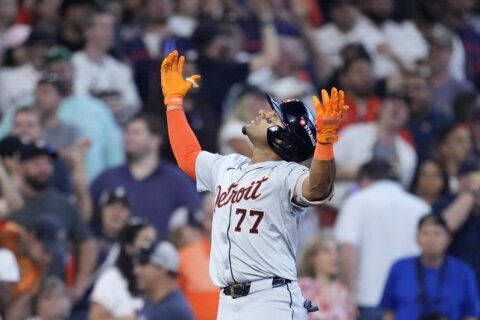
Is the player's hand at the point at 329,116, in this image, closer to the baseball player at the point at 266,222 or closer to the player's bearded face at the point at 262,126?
the baseball player at the point at 266,222

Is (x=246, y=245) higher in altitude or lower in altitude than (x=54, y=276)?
higher

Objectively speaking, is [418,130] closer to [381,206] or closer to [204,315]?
[381,206]

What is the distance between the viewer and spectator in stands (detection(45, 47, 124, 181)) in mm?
11664

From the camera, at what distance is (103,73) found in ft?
41.1

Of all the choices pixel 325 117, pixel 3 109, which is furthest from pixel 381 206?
pixel 325 117

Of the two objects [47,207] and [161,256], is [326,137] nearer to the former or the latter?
[161,256]

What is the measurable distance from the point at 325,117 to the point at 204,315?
13.7ft

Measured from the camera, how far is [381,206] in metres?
10.6

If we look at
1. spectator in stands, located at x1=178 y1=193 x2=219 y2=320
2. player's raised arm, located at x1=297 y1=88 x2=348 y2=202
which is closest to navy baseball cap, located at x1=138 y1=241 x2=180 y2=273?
spectator in stands, located at x1=178 y1=193 x2=219 y2=320

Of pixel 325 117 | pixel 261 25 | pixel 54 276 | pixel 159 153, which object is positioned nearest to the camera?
pixel 325 117

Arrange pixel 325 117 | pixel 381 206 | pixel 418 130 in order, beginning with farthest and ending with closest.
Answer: pixel 418 130, pixel 381 206, pixel 325 117

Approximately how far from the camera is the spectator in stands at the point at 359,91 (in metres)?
12.5

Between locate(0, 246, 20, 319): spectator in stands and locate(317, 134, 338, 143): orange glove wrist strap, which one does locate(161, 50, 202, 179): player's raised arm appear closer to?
locate(317, 134, 338, 143): orange glove wrist strap

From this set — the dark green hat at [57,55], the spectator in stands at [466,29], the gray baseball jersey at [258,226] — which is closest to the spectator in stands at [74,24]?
the dark green hat at [57,55]
